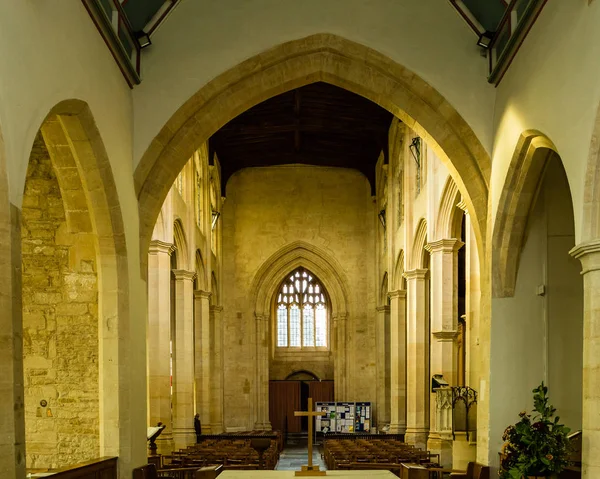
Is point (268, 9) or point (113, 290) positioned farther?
point (268, 9)

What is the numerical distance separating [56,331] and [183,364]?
10.9 metres

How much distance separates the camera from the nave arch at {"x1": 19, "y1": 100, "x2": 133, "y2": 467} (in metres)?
9.76

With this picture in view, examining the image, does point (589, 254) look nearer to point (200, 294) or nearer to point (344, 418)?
point (200, 294)

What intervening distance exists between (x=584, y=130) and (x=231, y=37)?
18.4 ft

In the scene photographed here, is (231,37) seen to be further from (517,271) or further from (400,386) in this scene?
(400,386)

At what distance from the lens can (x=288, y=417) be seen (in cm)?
2933

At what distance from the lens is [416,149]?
19.4m

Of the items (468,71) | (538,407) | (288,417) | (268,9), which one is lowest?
(288,417)

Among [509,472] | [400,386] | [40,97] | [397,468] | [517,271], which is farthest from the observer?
[400,386]

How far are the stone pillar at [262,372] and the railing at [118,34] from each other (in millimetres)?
17401

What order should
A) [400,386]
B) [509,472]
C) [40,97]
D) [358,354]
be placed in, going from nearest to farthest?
1. [40,97]
2. [509,472]
3. [400,386]
4. [358,354]

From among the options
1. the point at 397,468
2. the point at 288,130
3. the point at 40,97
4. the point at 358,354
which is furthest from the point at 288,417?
the point at 40,97

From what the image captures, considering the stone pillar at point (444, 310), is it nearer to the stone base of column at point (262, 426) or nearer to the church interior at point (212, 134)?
the church interior at point (212, 134)

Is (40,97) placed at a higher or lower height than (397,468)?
higher
